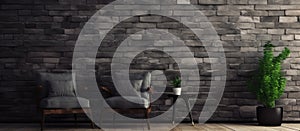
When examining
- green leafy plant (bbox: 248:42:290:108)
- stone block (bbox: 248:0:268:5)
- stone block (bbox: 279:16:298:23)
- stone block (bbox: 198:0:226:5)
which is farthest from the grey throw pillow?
stone block (bbox: 279:16:298:23)

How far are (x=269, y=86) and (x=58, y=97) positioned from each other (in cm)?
289

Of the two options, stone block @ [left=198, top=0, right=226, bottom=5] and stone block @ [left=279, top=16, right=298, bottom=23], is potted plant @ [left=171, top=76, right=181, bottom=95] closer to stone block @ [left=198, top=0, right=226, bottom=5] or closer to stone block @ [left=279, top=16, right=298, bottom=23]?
stone block @ [left=198, top=0, right=226, bottom=5]

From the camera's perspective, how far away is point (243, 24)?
7074 mm

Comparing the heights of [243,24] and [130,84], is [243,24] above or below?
above

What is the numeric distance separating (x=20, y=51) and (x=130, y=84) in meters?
1.73

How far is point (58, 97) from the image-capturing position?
616 centimetres

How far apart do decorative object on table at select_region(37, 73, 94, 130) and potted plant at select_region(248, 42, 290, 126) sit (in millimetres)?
2386

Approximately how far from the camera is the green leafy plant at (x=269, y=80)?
257 inches

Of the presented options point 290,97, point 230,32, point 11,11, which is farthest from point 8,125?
point 290,97

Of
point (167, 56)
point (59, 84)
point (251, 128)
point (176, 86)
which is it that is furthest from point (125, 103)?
point (251, 128)

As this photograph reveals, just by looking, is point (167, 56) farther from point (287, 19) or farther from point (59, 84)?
point (287, 19)

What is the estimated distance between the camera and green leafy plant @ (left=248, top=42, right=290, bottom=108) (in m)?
6.54

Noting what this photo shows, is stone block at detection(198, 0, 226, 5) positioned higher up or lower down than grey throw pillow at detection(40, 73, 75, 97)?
higher up

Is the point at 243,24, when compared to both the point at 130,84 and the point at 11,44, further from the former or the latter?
the point at 11,44
